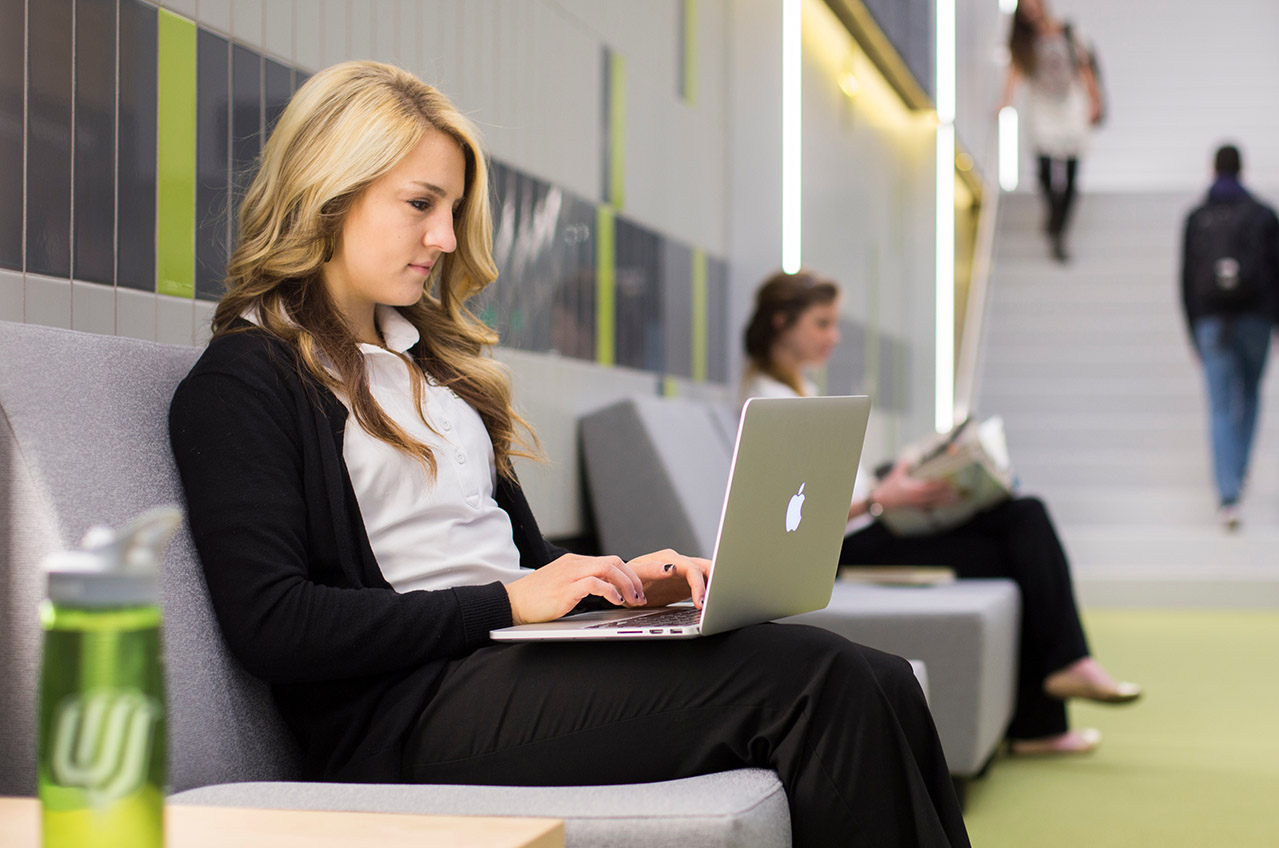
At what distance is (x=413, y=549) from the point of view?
1.55 m

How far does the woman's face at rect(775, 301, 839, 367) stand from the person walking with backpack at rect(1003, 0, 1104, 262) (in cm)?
551

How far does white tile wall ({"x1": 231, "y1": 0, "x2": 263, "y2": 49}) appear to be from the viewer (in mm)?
1812

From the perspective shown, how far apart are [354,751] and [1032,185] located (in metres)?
9.18

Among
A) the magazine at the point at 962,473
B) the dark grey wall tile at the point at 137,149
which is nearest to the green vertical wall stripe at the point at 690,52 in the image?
the magazine at the point at 962,473

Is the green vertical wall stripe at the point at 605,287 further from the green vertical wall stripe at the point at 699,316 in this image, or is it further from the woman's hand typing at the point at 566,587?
the woman's hand typing at the point at 566,587

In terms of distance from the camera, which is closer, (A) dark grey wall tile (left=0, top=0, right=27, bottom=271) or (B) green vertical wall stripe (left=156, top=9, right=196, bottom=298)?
(A) dark grey wall tile (left=0, top=0, right=27, bottom=271)

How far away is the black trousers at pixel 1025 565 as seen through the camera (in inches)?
128

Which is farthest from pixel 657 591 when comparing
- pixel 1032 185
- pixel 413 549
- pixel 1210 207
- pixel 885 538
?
pixel 1032 185

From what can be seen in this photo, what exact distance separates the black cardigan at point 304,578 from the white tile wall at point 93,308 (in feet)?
0.65

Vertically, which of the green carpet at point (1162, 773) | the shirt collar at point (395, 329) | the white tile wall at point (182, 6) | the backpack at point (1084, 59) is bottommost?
the green carpet at point (1162, 773)

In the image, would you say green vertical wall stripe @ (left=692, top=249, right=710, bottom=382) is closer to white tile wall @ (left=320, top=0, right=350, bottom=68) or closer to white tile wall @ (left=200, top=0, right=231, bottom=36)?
white tile wall @ (left=320, top=0, right=350, bottom=68)

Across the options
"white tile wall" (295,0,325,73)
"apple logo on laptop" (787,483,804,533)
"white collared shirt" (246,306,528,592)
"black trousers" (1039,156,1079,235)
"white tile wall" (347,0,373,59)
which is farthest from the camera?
"black trousers" (1039,156,1079,235)

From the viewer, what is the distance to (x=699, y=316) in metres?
3.74

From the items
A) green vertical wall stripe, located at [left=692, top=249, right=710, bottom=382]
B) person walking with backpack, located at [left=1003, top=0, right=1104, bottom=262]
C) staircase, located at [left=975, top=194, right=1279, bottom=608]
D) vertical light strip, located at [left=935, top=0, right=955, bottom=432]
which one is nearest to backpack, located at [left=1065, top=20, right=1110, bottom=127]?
person walking with backpack, located at [left=1003, top=0, right=1104, bottom=262]
